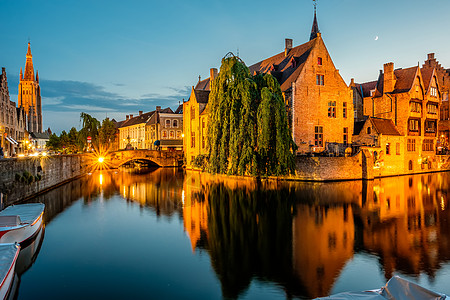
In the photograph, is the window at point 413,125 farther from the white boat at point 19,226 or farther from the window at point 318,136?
the white boat at point 19,226

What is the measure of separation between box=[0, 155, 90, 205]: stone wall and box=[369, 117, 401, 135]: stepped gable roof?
30252 mm

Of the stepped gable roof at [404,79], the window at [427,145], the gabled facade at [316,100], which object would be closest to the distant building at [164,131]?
the gabled facade at [316,100]

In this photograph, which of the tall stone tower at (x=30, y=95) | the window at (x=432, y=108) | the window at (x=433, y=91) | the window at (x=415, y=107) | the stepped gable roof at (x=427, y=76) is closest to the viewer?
the window at (x=415, y=107)

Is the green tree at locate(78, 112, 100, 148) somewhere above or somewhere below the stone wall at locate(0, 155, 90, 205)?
above

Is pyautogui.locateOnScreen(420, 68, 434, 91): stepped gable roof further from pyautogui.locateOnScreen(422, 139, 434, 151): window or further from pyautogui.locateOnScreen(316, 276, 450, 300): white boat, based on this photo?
pyautogui.locateOnScreen(316, 276, 450, 300): white boat

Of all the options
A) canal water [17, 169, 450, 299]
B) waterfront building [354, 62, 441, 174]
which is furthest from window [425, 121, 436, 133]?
canal water [17, 169, 450, 299]

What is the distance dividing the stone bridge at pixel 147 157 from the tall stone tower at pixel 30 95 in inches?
2639

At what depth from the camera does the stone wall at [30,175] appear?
17922 millimetres

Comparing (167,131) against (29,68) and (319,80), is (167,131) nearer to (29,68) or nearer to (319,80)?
(319,80)

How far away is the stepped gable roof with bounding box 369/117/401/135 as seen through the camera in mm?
34409

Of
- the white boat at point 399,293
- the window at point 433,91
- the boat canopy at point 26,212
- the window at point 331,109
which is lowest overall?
the boat canopy at point 26,212

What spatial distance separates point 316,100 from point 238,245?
25235 mm

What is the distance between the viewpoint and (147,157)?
5203cm

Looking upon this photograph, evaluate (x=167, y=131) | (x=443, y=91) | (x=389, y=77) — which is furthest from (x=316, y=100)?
(x=167, y=131)
